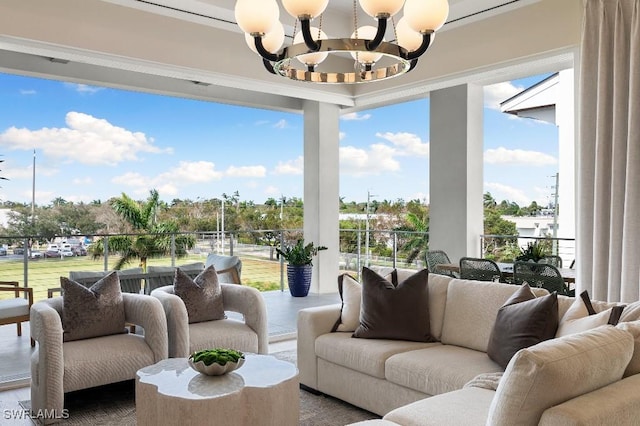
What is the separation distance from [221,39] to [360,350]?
330 cm

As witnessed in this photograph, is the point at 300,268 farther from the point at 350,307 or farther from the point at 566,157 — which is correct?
the point at 566,157

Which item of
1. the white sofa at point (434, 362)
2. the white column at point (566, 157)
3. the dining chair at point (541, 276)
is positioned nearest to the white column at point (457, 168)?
the dining chair at point (541, 276)

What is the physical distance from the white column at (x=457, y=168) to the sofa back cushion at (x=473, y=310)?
11.6 ft

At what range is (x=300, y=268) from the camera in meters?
8.05

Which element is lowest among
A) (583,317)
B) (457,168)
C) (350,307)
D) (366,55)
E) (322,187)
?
(350,307)

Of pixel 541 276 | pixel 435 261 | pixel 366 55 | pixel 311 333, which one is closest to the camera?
pixel 366 55

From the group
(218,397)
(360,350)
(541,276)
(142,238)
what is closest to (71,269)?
(142,238)

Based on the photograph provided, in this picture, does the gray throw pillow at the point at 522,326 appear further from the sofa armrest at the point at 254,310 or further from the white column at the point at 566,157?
the white column at the point at 566,157

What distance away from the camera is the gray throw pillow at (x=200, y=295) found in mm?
4465

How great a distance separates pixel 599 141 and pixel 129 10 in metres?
3.88

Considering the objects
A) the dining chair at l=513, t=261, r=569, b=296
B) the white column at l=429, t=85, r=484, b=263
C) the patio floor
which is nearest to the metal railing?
the white column at l=429, t=85, r=484, b=263

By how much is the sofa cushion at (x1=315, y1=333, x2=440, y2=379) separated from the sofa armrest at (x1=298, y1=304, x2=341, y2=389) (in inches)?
2.7

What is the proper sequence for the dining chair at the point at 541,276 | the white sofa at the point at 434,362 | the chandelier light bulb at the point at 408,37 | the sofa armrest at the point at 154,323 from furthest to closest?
the dining chair at the point at 541,276 → the sofa armrest at the point at 154,323 → the chandelier light bulb at the point at 408,37 → the white sofa at the point at 434,362

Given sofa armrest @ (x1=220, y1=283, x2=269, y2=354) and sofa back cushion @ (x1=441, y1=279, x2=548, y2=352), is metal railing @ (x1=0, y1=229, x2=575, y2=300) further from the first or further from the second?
sofa back cushion @ (x1=441, y1=279, x2=548, y2=352)
